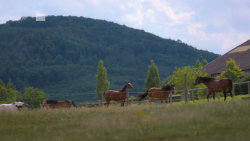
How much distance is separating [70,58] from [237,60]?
5057 inches

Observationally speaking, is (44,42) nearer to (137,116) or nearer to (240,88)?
(240,88)

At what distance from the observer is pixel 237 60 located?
5344 cm

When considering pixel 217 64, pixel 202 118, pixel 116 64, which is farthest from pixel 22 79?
pixel 202 118

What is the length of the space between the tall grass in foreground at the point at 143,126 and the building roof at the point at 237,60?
38345 millimetres

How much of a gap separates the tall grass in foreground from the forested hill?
11168cm

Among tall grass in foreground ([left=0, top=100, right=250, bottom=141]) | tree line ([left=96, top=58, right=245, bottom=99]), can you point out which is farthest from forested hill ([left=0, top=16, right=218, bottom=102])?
tall grass in foreground ([left=0, top=100, right=250, bottom=141])

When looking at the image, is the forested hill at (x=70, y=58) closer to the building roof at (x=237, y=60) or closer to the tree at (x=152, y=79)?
the tree at (x=152, y=79)

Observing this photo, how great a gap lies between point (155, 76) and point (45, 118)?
6451cm

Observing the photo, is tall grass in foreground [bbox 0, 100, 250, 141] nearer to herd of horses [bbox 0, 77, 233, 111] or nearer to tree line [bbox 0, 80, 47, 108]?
herd of horses [bbox 0, 77, 233, 111]

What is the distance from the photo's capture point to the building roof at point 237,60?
51.1m

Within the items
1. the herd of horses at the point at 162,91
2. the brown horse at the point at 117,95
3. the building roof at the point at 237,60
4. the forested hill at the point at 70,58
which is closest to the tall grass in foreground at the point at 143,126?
the herd of horses at the point at 162,91

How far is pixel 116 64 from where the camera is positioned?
180 metres

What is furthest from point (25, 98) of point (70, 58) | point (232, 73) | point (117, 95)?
point (70, 58)

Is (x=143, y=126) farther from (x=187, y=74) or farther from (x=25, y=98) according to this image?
(x=187, y=74)
